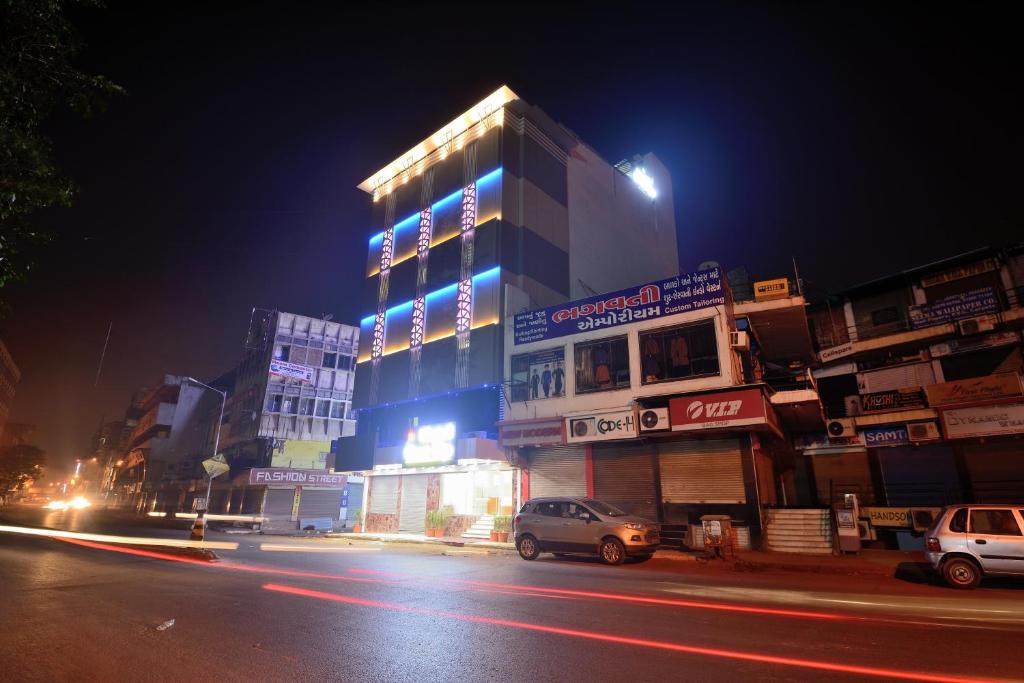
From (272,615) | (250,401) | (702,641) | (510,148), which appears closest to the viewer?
(702,641)

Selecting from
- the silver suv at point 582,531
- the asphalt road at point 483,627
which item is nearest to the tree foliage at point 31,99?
the asphalt road at point 483,627

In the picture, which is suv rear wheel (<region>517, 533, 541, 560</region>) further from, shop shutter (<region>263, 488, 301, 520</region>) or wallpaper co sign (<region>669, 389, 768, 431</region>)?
shop shutter (<region>263, 488, 301, 520</region>)

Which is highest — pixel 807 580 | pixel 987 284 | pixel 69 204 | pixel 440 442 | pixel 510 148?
pixel 510 148

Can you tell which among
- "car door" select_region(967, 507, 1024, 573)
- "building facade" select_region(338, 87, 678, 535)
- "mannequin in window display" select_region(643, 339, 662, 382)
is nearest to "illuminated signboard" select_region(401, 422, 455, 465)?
"building facade" select_region(338, 87, 678, 535)

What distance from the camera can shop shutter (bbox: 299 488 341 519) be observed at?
40.1m

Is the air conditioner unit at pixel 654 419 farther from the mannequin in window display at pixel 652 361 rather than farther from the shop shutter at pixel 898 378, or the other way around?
the shop shutter at pixel 898 378

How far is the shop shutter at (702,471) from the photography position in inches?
696

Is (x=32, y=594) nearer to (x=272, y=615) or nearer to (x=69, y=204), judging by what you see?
(x=272, y=615)

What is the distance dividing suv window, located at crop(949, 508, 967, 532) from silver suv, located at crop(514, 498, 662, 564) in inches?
262

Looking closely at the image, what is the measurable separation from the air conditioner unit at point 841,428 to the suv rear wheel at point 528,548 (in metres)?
15.7

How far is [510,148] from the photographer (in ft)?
98.5

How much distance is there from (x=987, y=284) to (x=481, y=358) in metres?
23.2

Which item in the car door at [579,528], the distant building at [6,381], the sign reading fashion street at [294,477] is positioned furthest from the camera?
the distant building at [6,381]

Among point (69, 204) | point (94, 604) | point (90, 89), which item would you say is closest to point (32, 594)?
point (94, 604)
